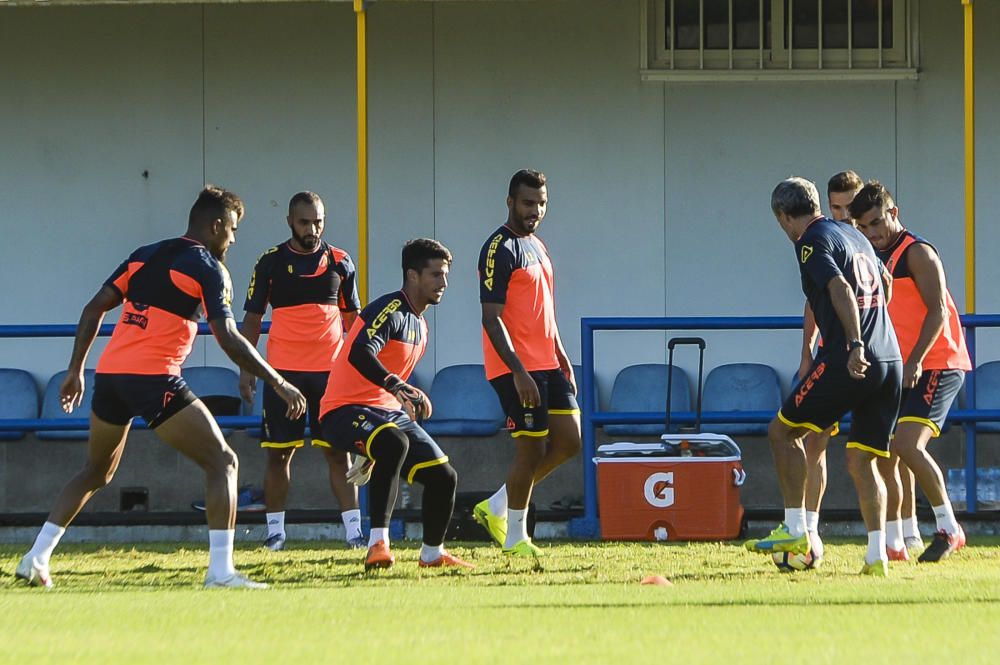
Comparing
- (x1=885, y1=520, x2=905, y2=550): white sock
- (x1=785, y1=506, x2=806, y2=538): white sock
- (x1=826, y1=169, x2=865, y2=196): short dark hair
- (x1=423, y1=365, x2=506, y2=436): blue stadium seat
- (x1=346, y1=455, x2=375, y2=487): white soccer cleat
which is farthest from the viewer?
(x1=423, y1=365, x2=506, y2=436): blue stadium seat

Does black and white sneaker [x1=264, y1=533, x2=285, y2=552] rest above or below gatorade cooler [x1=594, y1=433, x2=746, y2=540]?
below

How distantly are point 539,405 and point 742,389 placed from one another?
443 cm

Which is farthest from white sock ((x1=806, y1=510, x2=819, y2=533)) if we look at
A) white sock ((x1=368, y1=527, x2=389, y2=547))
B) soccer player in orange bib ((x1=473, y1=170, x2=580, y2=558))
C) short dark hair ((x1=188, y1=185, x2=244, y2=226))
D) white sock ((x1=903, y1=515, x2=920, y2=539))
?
short dark hair ((x1=188, y1=185, x2=244, y2=226))

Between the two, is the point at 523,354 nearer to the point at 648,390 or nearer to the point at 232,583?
the point at 232,583

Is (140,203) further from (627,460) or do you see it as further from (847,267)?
(847,267)

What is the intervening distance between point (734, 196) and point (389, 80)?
2894 millimetres

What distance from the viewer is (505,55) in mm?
13891

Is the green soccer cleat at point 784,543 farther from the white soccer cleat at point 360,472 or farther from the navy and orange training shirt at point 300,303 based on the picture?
the navy and orange training shirt at point 300,303

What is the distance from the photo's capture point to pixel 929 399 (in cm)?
924

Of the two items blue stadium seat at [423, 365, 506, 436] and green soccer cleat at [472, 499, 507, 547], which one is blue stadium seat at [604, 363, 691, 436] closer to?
blue stadium seat at [423, 365, 506, 436]

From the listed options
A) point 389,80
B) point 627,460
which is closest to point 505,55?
point 389,80

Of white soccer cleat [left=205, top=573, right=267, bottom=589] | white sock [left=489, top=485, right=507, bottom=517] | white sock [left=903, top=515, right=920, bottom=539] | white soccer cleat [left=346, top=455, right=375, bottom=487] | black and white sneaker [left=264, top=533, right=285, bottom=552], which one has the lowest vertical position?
black and white sneaker [left=264, top=533, right=285, bottom=552]

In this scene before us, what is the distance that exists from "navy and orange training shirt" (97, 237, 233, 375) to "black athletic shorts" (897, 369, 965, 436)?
12.1 feet

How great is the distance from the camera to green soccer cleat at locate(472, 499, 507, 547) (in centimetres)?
962
